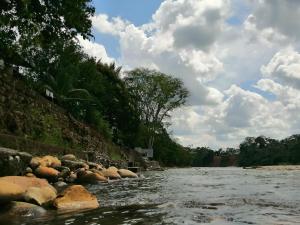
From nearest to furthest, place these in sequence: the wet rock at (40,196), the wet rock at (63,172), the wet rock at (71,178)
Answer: the wet rock at (40,196), the wet rock at (63,172), the wet rock at (71,178)

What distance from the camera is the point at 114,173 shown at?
19.0m

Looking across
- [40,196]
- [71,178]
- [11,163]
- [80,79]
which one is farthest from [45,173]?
[80,79]

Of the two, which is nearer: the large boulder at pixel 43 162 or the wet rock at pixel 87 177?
the large boulder at pixel 43 162

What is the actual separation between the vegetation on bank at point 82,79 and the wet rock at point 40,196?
18.0ft

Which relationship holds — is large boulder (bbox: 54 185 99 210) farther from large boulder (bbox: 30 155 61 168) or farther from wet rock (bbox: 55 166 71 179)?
wet rock (bbox: 55 166 71 179)

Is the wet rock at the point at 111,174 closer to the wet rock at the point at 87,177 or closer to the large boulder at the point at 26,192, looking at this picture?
the wet rock at the point at 87,177

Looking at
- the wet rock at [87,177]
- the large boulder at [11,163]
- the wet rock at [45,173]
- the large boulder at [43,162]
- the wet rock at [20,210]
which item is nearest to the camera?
the wet rock at [20,210]

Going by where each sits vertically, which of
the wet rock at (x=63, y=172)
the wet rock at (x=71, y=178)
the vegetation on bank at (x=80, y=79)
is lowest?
the wet rock at (x=71, y=178)

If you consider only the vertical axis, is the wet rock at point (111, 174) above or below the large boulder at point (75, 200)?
above

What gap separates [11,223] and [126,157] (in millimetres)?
36299

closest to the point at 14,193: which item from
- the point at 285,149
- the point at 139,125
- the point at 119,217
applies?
the point at 119,217

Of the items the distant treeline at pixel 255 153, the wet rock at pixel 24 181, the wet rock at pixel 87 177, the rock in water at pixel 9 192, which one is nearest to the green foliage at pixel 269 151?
the distant treeline at pixel 255 153

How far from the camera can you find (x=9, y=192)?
25.1ft

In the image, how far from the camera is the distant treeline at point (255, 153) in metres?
90.6
